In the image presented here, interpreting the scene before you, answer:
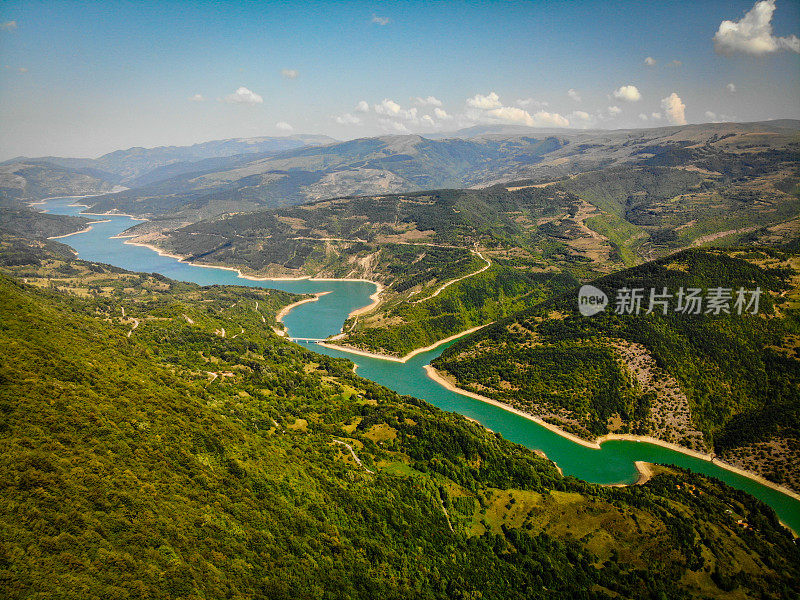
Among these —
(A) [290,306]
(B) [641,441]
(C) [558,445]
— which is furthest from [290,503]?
(A) [290,306]

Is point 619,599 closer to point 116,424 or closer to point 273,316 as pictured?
point 116,424

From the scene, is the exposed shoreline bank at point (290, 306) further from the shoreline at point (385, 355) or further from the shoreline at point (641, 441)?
the shoreline at point (641, 441)

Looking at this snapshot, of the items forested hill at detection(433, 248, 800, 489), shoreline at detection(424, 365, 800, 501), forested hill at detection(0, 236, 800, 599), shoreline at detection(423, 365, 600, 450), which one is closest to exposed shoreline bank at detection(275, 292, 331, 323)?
shoreline at detection(423, 365, 600, 450)

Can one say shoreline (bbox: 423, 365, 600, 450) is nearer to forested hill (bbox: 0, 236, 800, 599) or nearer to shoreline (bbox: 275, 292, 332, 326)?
forested hill (bbox: 0, 236, 800, 599)

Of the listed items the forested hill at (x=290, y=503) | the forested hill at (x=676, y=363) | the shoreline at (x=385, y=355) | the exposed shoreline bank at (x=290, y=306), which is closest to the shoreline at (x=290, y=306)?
the exposed shoreline bank at (x=290, y=306)

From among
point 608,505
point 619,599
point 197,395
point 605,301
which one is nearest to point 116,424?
point 197,395
